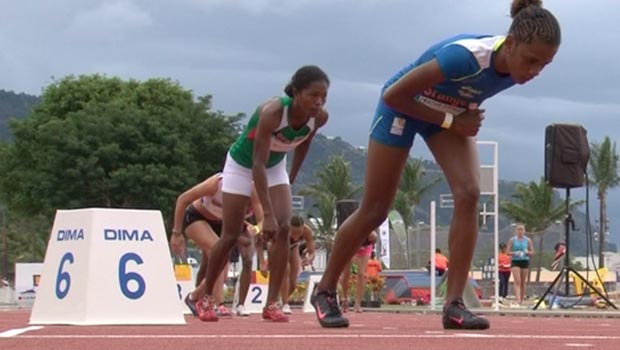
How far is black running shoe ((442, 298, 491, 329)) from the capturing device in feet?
23.7

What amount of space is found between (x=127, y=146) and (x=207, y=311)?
4644 centimetres

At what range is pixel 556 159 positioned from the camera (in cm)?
1933

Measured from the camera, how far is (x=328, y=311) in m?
7.76

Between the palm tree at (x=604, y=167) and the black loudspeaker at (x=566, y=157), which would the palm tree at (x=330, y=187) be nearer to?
the palm tree at (x=604, y=167)

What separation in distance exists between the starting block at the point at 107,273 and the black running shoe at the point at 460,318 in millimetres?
3045

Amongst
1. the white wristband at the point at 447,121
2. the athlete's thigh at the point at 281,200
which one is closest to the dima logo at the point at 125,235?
the athlete's thigh at the point at 281,200

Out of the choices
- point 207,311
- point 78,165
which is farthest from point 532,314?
point 78,165

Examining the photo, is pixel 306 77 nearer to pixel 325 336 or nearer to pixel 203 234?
pixel 325 336

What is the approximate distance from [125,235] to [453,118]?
357 cm

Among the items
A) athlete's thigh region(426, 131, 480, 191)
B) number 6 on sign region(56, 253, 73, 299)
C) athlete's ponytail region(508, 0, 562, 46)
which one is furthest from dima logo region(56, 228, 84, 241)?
athlete's ponytail region(508, 0, 562, 46)

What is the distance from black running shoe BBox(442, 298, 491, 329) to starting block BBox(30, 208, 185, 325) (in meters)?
3.05

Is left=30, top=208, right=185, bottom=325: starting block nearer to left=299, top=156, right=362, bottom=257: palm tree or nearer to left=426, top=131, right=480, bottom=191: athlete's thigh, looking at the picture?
left=426, top=131, right=480, bottom=191: athlete's thigh

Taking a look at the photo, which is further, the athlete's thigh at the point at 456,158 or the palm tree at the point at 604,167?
the palm tree at the point at 604,167

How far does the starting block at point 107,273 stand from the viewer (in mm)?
9555
